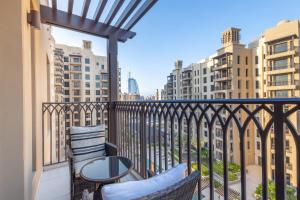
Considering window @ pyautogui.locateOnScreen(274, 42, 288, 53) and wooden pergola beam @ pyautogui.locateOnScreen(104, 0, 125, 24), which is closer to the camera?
wooden pergola beam @ pyautogui.locateOnScreen(104, 0, 125, 24)

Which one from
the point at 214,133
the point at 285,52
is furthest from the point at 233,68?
the point at 214,133

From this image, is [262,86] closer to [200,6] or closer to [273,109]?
[200,6]

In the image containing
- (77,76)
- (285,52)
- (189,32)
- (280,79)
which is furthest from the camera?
(189,32)

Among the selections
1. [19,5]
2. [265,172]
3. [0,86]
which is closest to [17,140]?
[0,86]

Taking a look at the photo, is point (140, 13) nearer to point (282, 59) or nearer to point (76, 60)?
point (282, 59)

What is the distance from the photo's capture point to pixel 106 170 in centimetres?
194

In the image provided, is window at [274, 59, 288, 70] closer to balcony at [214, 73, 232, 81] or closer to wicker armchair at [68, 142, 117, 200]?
balcony at [214, 73, 232, 81]

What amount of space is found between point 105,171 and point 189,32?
20.4m

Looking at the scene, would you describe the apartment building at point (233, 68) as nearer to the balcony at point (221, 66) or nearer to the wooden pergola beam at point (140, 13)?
the balcony at point (221, 66)

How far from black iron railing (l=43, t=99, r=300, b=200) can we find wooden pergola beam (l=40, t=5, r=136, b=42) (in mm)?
1928

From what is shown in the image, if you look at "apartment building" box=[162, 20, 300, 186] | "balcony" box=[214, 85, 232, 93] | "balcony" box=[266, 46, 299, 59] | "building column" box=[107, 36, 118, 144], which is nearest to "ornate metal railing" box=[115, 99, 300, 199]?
"building column" box=[107, 36, 118, 144]

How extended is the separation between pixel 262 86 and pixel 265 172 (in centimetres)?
1347

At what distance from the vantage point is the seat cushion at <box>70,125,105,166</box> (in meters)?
2.62

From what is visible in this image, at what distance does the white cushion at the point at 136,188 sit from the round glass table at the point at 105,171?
3.01ft
